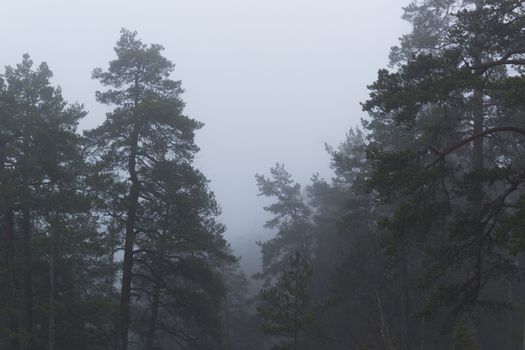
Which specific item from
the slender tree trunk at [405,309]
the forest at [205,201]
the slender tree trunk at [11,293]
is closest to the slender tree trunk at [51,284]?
the forest at [205,201]

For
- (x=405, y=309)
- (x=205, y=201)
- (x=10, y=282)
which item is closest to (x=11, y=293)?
(x=10, y=282)

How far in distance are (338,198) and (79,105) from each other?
18293mm

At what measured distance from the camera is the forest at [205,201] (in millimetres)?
9680

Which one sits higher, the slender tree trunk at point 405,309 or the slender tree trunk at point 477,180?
the slender tree trunk at point 477,180

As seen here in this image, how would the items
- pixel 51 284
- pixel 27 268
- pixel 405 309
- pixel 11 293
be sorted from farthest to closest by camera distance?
pixel 405 309
pixel 51 284
pixel 27 268
pixel 11 293

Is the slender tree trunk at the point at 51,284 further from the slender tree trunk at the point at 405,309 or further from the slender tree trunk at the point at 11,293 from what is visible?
the slender tree trunk at the point at 405,309

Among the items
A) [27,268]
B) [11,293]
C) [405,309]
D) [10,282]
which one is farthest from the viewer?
[405,309]

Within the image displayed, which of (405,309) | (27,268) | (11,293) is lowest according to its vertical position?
(405,309)

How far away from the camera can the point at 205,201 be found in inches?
700

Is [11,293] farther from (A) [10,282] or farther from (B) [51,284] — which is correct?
(B) [51,284]

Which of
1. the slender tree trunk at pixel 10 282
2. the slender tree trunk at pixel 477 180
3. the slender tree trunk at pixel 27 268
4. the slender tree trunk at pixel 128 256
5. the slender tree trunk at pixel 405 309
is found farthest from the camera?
the slender tree trunk at pixel 405 309

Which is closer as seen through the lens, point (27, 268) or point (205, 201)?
point (27, 268)

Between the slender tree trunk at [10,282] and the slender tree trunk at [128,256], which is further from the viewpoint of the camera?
the slender tree trunk at [128,256]

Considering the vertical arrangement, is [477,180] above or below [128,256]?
above
